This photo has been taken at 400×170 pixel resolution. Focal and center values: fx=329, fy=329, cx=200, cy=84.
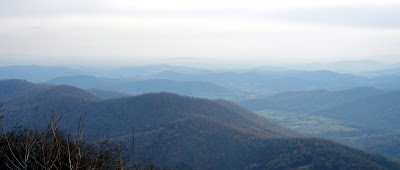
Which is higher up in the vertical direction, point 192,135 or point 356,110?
point 192,135

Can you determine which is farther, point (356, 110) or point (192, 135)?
point (356, 110)

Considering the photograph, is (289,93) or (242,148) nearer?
(242,148)

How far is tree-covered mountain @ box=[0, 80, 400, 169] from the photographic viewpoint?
40594 millimetres

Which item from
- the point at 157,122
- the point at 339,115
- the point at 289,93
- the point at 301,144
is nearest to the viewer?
the point at 301,144

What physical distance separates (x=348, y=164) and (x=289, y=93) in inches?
4945

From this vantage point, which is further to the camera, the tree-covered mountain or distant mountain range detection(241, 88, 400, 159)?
distant mountain range detection(241, 88, 400, 159)

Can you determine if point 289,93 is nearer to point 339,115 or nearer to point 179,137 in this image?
point 339,115

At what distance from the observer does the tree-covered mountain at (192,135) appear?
4059 cm

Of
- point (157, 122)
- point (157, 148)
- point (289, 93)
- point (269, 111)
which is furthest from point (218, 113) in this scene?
point (289, 93)

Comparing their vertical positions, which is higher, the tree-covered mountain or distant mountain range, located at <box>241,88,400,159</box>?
the tree-covered mountain

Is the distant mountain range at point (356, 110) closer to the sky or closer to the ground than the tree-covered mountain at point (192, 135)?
closer to the ground

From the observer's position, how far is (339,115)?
116 m

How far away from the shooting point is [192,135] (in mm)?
50281

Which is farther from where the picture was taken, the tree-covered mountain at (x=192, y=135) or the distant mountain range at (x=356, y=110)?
the distant mountain range at (x=356, y=110)
